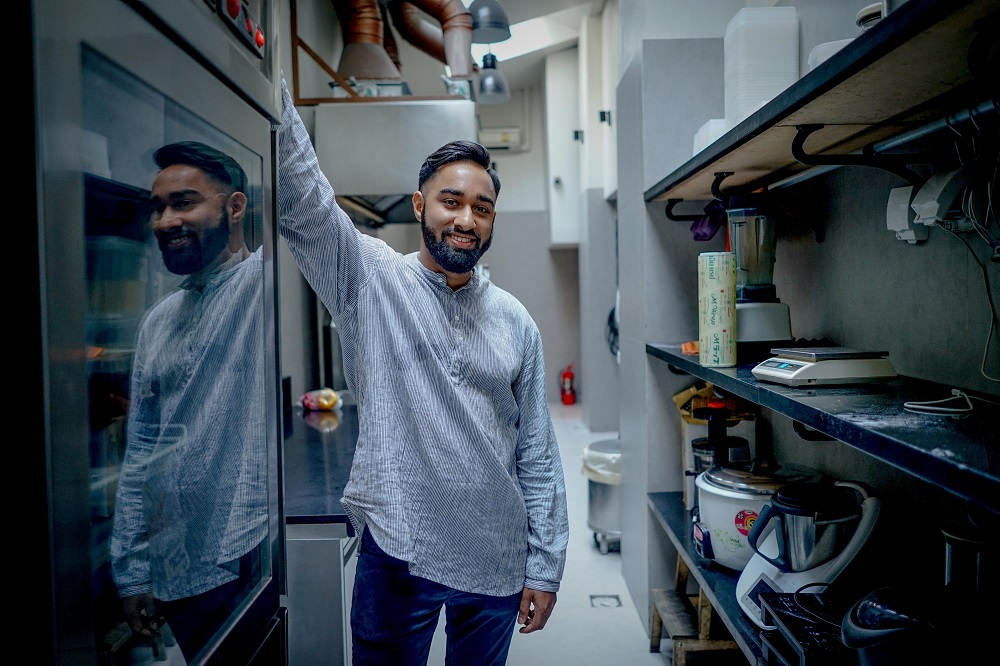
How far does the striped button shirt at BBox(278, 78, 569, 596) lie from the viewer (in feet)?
4.78

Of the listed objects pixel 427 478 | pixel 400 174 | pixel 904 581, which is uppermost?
pixel 400 174

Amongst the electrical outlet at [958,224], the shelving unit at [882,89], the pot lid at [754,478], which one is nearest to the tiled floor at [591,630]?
the pot lid at [754,478]

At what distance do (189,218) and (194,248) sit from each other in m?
0.04

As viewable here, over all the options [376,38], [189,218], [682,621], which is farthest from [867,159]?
[376,38]

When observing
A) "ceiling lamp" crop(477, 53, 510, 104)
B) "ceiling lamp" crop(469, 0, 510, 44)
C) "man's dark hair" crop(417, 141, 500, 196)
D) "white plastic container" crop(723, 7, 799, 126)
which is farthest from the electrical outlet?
"ceiling lamp" crop(477, 53, 510, 104)

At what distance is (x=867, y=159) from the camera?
1.38 metres

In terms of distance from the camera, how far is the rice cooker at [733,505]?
6.17 ft

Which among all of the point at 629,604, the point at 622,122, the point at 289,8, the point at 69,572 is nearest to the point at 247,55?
the point at 69,572

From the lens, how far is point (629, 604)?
122 inches

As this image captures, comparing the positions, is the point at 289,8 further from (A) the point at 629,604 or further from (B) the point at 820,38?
(A) the point at 629,604

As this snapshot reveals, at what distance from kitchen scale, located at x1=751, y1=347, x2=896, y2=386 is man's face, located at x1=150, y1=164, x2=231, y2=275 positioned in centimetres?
114

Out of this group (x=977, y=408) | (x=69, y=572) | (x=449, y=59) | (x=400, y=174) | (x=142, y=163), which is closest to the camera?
(x=69, y=572)

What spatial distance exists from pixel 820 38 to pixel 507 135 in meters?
6.97

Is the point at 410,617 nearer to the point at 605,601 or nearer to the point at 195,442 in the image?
the point at 195,442
